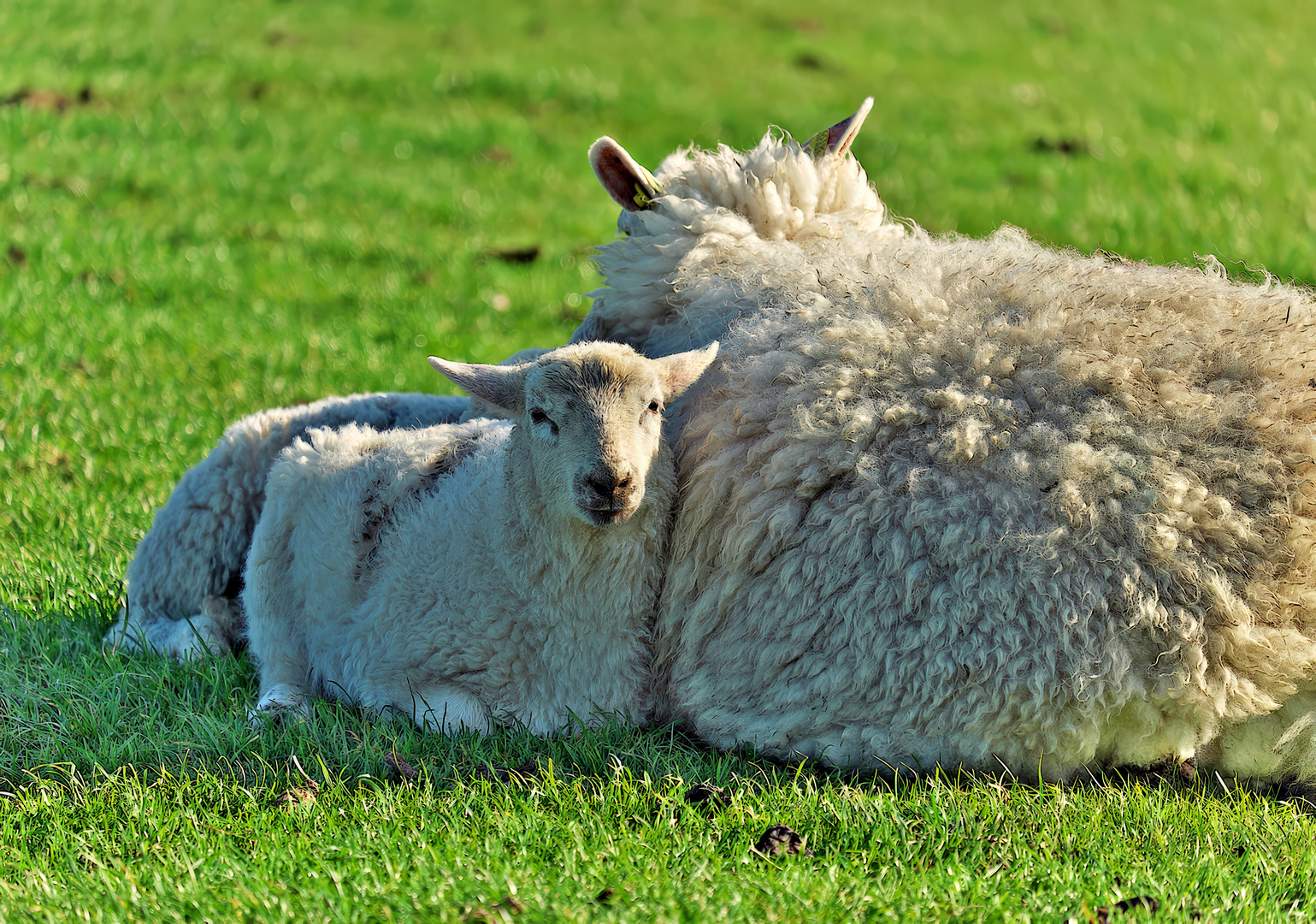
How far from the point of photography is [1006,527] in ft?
10.5

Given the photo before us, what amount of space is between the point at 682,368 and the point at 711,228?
92 cm

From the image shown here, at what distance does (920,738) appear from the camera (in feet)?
10.8

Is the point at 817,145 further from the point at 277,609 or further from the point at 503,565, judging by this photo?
the point at 277,609

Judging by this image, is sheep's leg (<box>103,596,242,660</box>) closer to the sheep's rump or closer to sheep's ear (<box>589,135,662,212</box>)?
the sheep's rump

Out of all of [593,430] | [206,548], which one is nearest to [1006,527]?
[593,430]

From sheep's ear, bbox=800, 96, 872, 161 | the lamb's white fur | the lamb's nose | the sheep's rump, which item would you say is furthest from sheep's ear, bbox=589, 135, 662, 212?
the lamb's nose

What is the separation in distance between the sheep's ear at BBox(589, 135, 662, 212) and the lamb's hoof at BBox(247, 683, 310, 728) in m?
2.16

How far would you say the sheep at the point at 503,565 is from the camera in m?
3.33

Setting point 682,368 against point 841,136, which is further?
point 841,136

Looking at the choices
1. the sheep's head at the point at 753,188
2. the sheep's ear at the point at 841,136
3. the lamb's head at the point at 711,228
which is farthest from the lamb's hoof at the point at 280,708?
the sheep's ear at the point at 841,136

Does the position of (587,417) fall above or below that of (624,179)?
below

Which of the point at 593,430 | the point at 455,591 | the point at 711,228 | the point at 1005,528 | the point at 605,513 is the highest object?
the point at 711,228

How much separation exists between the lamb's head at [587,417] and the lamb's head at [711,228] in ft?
2.19

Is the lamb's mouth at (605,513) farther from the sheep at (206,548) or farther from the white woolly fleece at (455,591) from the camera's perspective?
the sheep at (206,548)
